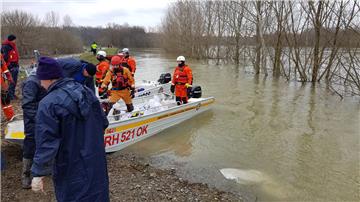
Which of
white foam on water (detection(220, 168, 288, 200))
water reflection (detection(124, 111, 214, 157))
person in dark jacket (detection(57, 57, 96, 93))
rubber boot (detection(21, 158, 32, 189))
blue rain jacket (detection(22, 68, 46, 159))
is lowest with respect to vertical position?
white foam on water (detection(220, 168, 288, 200))

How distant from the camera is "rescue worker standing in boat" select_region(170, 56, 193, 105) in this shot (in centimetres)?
837

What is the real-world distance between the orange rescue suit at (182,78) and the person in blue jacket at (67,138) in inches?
230

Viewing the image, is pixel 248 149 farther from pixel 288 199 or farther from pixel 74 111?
pixel 74 111

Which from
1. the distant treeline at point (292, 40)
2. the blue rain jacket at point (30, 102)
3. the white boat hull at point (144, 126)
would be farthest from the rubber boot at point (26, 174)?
the distant treeline at point (292, 40)

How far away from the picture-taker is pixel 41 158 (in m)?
2.41

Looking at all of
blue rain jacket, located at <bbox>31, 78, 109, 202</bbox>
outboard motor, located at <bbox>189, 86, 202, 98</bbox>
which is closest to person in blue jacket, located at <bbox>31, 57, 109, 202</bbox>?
blue rain jacket, located at <bbox>31, 78, 109, 202</bbox>

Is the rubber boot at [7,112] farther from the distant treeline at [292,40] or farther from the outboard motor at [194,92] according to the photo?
the distant treeline at [292,40]

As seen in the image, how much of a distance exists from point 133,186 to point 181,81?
14.0 ft

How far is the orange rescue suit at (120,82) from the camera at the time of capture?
6871 mm

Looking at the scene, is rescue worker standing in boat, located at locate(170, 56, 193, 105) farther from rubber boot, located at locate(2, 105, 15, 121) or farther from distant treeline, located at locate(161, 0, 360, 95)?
distant treeline, located at locate(161, 0, 360, 95)

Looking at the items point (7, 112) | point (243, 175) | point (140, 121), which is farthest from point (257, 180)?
point (7, 112)

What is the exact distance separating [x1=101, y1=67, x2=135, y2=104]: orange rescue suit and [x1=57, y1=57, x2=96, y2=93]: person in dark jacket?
2.03 meters

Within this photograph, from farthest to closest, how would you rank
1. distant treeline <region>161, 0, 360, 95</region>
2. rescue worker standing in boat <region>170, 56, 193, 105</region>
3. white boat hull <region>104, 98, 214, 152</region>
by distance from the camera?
distant treeline <region>161, 0, 360, 95</region> → rescue worker standing in boat <region>170, 56, 193, 105</region> → white boat hull <region>104, 98, 214, 152</region>

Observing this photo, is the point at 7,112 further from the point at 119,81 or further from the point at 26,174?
the point at 26,174
